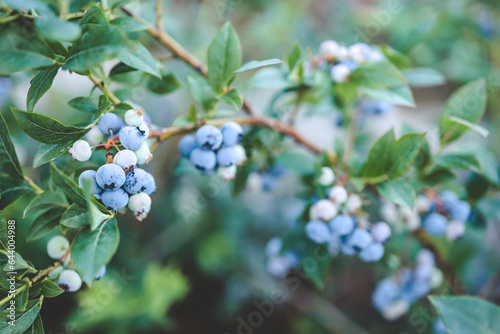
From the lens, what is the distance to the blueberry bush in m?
0.69

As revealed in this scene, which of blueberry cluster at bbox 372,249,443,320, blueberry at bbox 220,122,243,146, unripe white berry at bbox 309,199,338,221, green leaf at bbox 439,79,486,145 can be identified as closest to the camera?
blueberry at bbox 220,122,243,146

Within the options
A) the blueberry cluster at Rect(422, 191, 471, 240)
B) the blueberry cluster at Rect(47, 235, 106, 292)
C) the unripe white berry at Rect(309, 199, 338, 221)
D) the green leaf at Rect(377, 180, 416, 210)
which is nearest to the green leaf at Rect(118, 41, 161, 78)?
the blueberry cluster at Rect(47, 235, 106, 292)

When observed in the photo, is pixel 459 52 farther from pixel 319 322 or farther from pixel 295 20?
pixel 319 322

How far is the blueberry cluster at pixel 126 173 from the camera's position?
690 mm

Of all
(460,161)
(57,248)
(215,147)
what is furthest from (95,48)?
(460,161)

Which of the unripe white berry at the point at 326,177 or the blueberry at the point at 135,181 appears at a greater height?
the blueberry at the point at 135,181

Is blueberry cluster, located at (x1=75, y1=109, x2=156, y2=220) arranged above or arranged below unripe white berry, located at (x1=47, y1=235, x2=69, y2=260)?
above

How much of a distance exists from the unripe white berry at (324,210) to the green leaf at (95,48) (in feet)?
2.16

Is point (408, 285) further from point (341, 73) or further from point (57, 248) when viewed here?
point (57, 248)

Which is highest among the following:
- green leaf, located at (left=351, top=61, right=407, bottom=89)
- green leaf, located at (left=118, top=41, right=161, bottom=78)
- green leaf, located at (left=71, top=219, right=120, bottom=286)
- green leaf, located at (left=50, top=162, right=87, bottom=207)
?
green leaf, located at (left=118, top=41, right=161, bottom=78)

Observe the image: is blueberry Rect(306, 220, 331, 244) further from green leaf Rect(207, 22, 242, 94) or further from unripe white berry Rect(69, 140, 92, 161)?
unripe white berry Rect(69, 140, 92, 161)

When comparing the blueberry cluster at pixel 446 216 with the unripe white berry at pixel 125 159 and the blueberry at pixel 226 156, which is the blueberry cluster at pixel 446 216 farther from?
the unripe white berry at pixel 125 159

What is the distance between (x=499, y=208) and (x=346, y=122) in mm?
626

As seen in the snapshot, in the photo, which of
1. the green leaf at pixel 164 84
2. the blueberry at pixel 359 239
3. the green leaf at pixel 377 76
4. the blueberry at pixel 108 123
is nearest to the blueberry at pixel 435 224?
the blueberry at pixel 359 239
